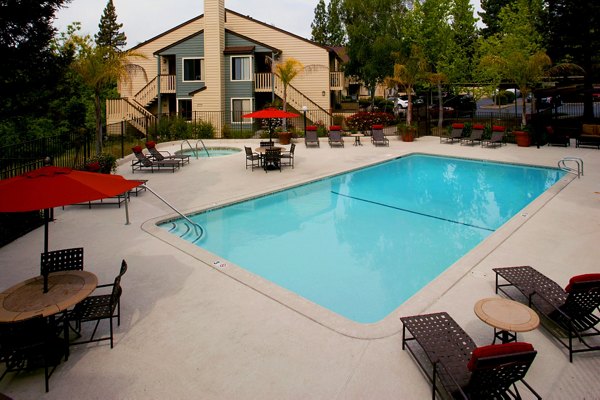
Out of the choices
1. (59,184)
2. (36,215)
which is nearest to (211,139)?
(36,215)

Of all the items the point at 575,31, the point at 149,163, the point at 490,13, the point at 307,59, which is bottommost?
the point at 149,163

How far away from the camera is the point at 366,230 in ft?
38.8

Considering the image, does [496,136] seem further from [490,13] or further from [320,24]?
[320,24]

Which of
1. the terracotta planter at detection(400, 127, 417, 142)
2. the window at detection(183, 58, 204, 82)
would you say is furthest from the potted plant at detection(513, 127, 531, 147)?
the window at detection(183, 58, 204, 82)

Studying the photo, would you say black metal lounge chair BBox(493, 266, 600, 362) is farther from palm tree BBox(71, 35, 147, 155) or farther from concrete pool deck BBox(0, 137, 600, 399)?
palm tree BBox(71, 35, 147, 155)

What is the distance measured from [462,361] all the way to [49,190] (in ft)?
17.0

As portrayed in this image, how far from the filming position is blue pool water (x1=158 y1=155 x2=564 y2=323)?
8.70 meters

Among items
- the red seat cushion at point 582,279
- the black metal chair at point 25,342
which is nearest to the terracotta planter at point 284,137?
the red seat cushion at point 582,279

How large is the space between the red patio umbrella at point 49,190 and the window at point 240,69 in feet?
92.3

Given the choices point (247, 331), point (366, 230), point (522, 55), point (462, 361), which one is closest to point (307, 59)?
point (522, 55)

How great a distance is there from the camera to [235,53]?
105ft

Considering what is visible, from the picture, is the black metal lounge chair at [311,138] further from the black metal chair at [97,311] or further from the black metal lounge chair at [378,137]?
the black metal chair at [97,311]

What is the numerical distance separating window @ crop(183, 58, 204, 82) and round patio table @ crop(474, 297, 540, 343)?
31.4m

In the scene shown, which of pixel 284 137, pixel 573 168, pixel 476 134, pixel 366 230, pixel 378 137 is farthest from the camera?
pixel 284 137
